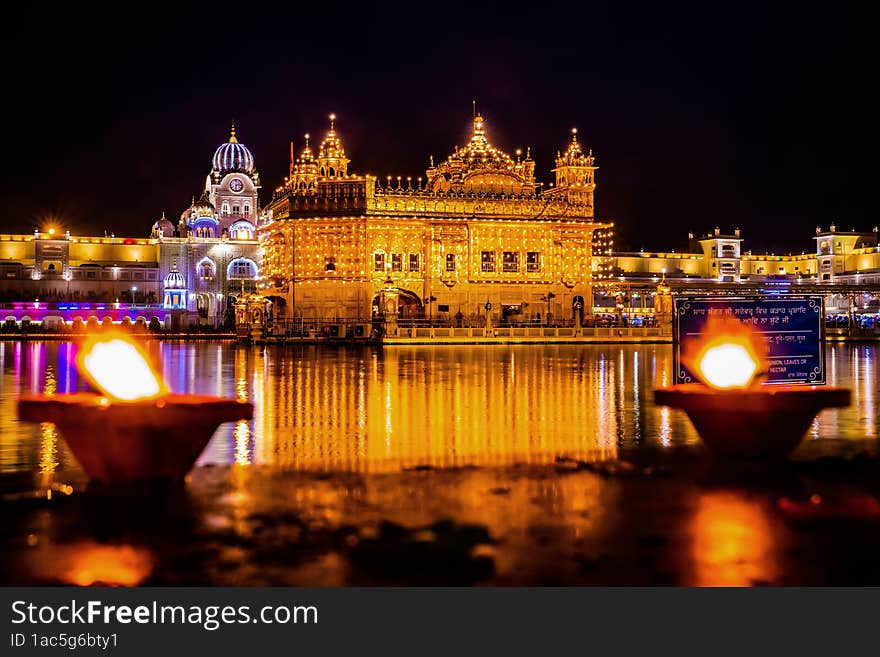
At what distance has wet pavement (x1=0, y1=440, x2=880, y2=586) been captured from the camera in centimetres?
579

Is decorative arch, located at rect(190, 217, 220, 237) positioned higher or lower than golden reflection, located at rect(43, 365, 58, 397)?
higher

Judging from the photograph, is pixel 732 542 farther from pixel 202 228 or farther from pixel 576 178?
pixel 202 228

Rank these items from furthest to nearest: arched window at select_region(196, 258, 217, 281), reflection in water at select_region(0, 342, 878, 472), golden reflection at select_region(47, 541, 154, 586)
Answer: arched window at select_region(196, 258, 217, 281), reflection in water at select_region(0, 342, 878, 472), golden reflection at select_region(47, 541, 154, 586)

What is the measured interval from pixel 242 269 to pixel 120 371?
93351 mm

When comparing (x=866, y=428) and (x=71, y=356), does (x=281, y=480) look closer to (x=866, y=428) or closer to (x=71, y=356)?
(x=866, y=428)

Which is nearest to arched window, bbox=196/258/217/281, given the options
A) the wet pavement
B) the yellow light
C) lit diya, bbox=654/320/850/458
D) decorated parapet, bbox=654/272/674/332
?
decorated parapet, bbox=654/272/674/332

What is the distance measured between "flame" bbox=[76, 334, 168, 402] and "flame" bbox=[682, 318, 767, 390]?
18.4 ft

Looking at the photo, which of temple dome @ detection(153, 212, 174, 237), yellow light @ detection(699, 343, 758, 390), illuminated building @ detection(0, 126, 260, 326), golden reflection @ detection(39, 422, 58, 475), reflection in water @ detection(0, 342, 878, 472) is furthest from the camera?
temple dome @ detection(153, 212, 174, 237)

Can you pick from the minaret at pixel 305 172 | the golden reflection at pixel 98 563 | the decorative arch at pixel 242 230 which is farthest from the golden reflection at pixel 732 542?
the decorative arch at pixel 242 230

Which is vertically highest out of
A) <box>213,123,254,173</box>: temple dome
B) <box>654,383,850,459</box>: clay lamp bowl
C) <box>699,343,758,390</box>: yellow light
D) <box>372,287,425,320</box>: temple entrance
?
<box>213,123,254,173</box>: temple dome

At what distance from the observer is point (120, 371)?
8523mm

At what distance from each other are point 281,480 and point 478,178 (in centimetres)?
5985

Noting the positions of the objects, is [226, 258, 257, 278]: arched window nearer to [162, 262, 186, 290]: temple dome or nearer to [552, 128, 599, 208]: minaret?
[162, 262, 186, 290]: temple dome

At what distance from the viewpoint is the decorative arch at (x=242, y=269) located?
325ft
